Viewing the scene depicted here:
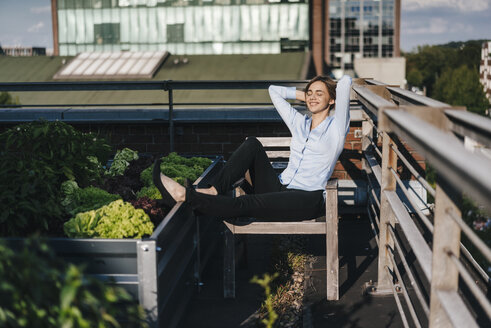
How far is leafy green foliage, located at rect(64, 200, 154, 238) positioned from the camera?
3.26 meters

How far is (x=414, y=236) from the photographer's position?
297 cm

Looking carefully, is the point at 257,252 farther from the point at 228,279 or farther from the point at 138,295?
the point at 138,295

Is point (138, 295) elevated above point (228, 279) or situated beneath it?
elevated above

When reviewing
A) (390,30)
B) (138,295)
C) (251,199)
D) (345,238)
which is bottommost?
(345,238)

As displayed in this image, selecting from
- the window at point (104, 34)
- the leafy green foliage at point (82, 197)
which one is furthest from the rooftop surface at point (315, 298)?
the window at point (104, 34)

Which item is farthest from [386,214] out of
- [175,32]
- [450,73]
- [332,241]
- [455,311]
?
[450,73]

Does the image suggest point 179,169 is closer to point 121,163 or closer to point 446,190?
point 121,163

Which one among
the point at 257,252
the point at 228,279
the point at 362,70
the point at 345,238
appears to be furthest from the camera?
the point at 362,70

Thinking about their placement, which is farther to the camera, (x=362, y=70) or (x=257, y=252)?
(x=362, y=70)

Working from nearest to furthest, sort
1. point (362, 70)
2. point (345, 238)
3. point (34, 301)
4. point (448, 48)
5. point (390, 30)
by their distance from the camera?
point (34, 301), point (345, 238), point (362, 70), point (390, 30), point (448, 48)

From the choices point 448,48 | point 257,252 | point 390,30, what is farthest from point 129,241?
point 448,48

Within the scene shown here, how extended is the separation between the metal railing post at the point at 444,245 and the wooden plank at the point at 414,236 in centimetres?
13

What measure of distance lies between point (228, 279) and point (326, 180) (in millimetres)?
1031

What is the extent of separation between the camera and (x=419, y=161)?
7035 millimetres
